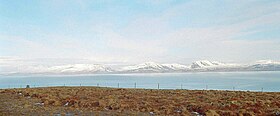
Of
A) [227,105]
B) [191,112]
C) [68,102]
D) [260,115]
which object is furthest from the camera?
[68,102]

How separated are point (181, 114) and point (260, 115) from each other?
20.0 ft

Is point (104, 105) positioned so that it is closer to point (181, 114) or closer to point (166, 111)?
point (166, 111)

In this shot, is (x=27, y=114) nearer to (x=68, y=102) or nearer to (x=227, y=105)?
(x=68, y=102)

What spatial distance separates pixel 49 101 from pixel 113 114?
1039cm

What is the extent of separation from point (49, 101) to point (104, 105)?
6.84 metres

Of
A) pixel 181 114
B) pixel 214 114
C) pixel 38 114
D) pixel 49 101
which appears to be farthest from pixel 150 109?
pixel 49 101

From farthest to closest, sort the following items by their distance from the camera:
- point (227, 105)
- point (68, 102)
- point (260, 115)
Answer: point (68, 102) < point (227, 105) < point (260, 115)

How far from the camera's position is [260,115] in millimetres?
20938

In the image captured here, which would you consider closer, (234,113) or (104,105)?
(234,113)

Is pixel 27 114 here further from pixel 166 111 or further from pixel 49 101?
pixel 166 111

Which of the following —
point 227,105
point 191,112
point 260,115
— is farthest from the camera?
point 227,105

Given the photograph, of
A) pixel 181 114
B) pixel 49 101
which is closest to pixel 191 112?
pixel 181 114

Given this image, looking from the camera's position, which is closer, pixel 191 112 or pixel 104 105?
pixel 191 112

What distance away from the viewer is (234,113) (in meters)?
21.5
